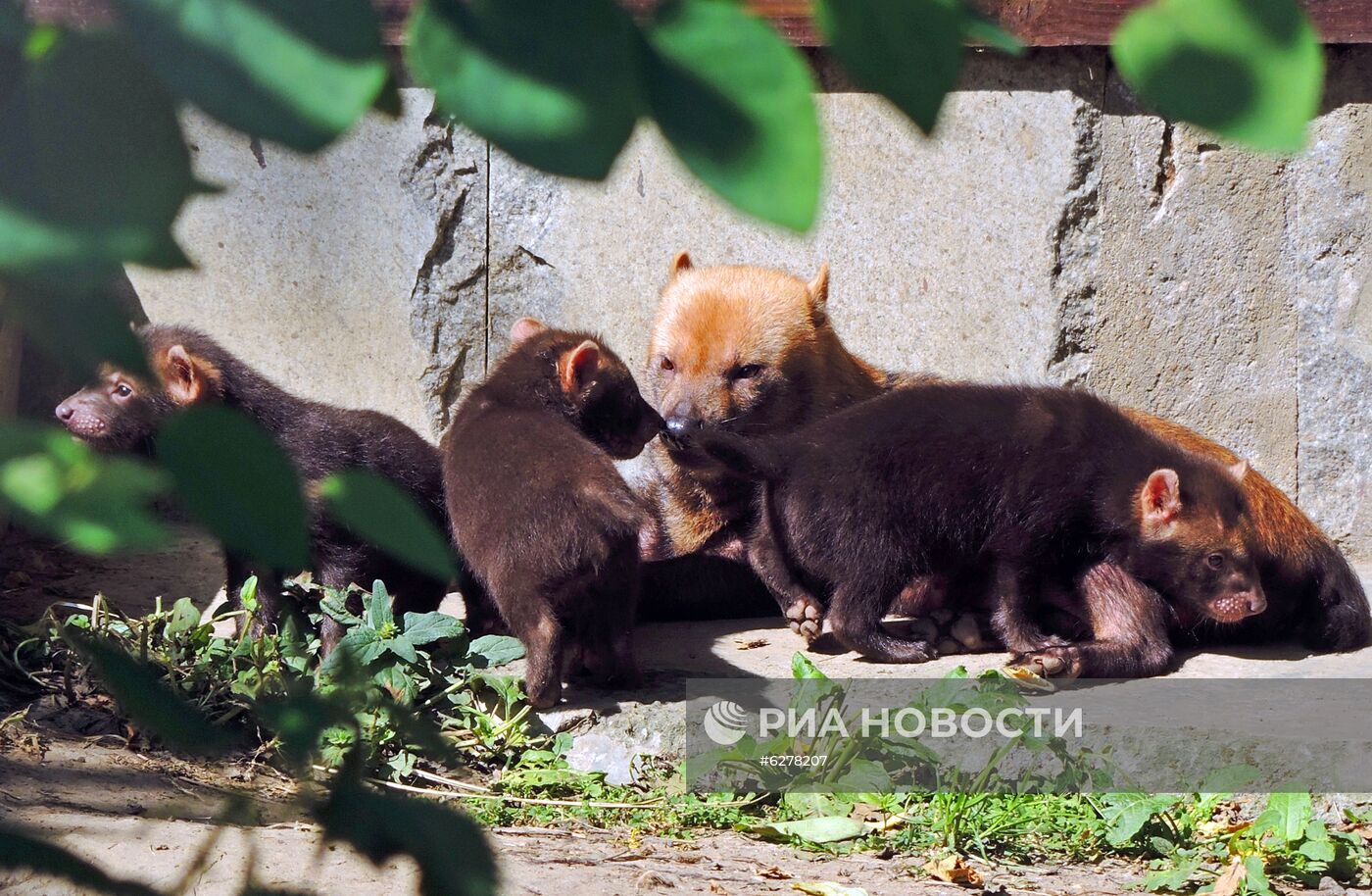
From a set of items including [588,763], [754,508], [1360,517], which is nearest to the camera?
[588,763]

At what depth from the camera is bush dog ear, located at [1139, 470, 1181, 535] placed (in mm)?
4809

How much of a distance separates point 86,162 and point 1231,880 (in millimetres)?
3478

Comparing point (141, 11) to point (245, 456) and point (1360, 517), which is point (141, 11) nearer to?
point (245, 456)

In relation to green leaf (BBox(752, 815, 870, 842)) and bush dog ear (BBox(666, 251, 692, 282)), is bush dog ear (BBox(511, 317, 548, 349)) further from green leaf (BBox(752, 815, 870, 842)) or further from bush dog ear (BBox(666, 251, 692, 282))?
green leaf (BBox(752, 815, 870, 842))

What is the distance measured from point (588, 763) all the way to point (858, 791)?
2.75ft

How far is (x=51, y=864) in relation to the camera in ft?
2.63

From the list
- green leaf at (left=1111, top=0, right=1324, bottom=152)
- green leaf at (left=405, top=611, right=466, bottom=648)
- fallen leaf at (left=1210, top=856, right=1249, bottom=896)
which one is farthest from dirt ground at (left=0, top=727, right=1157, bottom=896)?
green leaf at (left=1111, top=0, right=1324, bottom=152)

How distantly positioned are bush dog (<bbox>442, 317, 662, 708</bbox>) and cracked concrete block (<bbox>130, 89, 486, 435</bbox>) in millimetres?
1746

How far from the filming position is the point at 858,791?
3979 mm

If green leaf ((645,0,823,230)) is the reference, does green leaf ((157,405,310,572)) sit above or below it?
below

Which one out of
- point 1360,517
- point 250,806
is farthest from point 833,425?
point 250,806

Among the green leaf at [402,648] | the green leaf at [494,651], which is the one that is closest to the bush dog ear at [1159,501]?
the green leaf at [494,651]

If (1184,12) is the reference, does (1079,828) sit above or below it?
below

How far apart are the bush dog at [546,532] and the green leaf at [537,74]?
137 inches
